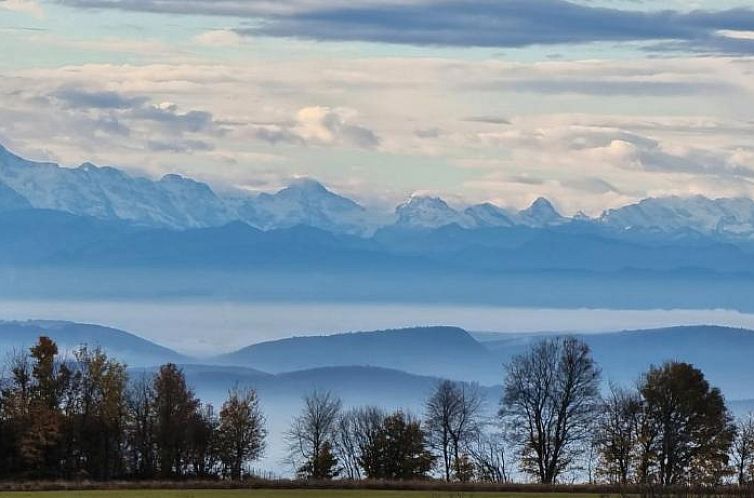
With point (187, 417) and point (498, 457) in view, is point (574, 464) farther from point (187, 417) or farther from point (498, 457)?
point (187, 417)

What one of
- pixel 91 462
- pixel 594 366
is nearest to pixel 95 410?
pixel 91 462

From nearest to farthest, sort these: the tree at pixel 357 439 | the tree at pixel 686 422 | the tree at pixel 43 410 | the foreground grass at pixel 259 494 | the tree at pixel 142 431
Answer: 1. the foreground grass at pixel 259 494
2. the tree at pixel 686 422
3. the tree at pixel 43 410
4. the tree at pixel 142 431
5. the tree at pixel 357 439

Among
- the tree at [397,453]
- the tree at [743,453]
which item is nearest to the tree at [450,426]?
the tree at [397,453]

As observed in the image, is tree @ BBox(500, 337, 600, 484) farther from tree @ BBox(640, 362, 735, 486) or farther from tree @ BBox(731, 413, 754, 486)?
tree @ BBox(731, 413, 754, 486)

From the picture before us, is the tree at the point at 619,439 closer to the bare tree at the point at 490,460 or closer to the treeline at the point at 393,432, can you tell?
the treeline at the point at 393,432

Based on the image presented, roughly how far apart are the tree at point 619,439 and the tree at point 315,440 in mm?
13708

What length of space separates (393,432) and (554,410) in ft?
28.6

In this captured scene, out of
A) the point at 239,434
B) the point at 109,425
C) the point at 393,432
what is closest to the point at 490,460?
the point at 393,432

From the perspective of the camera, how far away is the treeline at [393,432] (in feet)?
261

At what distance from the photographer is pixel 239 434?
86500 millimetres

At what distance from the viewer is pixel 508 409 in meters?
86.9

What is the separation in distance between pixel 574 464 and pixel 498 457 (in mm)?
5687

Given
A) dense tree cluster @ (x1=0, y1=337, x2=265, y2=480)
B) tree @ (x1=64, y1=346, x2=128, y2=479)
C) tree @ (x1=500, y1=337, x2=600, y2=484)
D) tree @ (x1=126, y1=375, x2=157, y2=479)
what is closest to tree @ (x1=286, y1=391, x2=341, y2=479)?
dense tree cluster @ (x1=0, y1=337, x2=265, y2=480)

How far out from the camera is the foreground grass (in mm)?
64375
